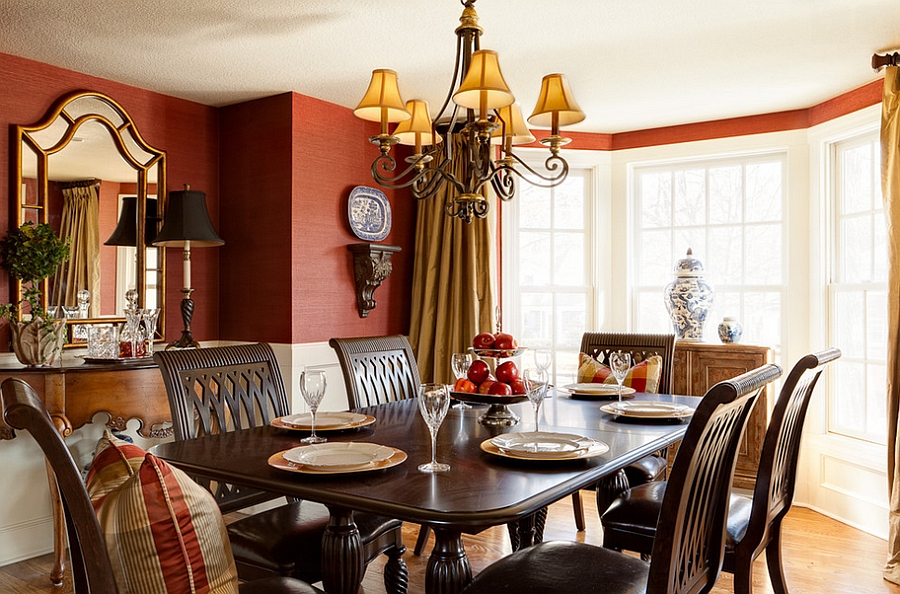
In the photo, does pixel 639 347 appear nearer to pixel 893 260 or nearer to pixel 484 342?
pixel 893 260

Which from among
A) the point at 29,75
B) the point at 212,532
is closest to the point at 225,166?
the point at 29,75

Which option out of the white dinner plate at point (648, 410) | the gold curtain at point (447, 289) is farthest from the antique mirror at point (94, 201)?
the white dinner plate at point (648, 410)

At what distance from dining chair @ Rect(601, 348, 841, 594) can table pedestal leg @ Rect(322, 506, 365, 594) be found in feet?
2.79

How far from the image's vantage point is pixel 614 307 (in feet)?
15.6

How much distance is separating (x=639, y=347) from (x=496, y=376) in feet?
4.61

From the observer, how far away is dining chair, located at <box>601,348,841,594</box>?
6.63ft

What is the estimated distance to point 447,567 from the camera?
154cm

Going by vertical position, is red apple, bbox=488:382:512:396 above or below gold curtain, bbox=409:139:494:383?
below

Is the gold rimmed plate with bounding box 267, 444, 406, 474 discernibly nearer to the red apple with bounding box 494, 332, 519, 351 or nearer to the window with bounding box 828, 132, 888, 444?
the red apple with bounding box 494, 332, 519, 351

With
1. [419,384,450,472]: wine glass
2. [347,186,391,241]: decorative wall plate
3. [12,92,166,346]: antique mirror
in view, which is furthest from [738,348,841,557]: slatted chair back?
[12,92,166,346]: antique mirror

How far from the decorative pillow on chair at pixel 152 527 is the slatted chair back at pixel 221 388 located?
0.89 metres

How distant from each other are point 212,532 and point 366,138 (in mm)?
3379

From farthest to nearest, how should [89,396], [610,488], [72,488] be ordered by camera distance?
[89,396]
[610,488]
[72,488]

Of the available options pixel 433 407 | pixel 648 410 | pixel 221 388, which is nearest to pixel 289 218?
pixel 221 388
